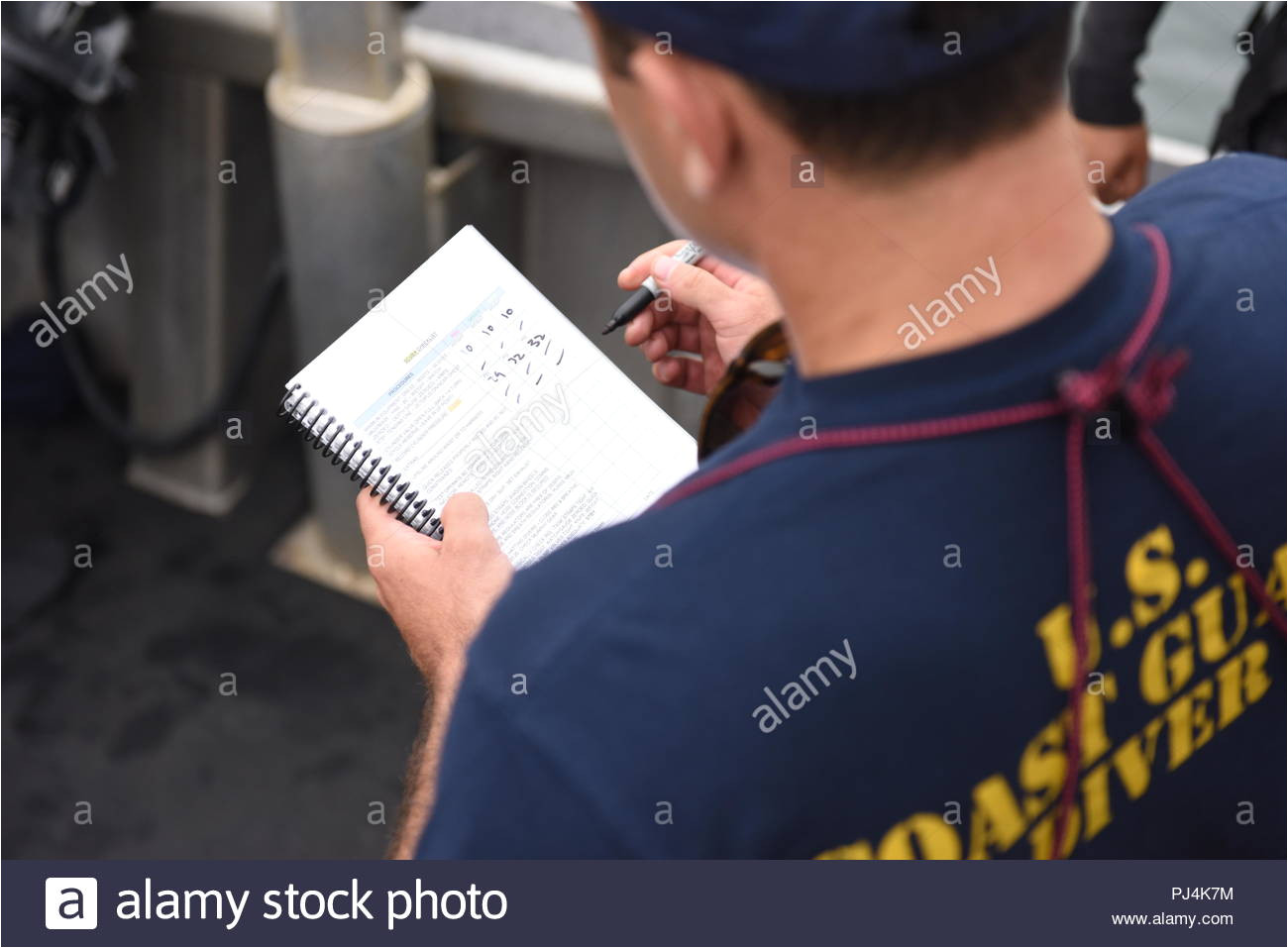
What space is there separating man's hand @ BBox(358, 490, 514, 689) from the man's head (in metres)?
0.36

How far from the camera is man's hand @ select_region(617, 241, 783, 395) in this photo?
1.03 metres

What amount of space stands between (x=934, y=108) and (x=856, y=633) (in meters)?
0.20

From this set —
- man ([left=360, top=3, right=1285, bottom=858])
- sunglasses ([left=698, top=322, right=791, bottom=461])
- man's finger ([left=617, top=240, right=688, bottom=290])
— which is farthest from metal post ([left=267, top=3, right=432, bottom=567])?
man ([left=360, top=3, right=1285, bottom=858])

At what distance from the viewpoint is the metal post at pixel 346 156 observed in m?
1.71

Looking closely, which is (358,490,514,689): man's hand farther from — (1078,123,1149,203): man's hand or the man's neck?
(1078,123,1149,203): man's hand

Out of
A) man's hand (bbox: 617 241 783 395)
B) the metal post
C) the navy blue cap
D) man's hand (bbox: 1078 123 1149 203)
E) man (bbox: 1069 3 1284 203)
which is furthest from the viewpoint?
the metal post

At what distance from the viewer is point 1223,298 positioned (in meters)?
0.61

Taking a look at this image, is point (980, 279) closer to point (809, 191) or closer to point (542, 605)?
point (809, 191)

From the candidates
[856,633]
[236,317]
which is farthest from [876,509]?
[236,317]

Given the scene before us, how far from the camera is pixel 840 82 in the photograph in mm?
514

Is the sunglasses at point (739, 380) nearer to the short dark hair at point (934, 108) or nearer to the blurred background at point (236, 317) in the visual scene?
the short dark hair at point (934, 108)

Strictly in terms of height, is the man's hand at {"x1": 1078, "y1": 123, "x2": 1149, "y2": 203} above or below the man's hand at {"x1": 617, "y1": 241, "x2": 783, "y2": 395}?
below

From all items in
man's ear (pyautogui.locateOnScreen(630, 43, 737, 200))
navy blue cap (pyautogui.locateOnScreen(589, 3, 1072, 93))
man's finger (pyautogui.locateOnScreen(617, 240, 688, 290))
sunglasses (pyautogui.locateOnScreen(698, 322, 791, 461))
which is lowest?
man's finger (pyautogui.locateOnScreen(617, 240, 688, 290))

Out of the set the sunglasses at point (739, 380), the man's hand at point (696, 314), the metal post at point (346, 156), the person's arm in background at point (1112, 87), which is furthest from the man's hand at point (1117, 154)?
the sunglasses at point (739, 380)
